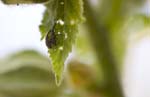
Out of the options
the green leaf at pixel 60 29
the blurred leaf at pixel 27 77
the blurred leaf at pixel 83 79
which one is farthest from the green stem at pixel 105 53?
the green leaf at pixel 60 29

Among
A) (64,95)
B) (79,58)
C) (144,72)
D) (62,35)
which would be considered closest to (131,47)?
(79,58)

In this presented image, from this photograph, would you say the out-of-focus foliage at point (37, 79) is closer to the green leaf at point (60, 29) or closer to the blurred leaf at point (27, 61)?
the blurred leaf at point (27, 61)

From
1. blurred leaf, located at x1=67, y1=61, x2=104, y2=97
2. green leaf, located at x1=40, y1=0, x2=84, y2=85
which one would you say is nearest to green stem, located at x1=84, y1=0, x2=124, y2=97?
blurred leaf, located at x1=67, y1=61, x2=104, y2=97

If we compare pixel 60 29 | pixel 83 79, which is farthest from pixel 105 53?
pixel 60 29

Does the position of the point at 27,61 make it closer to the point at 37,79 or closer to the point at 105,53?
the point at 37,79

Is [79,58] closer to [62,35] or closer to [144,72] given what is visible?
[144,72]

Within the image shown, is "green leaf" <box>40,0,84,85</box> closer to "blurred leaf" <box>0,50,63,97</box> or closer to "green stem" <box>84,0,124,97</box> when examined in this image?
"green stem" <box>84,0,124,97</box>
